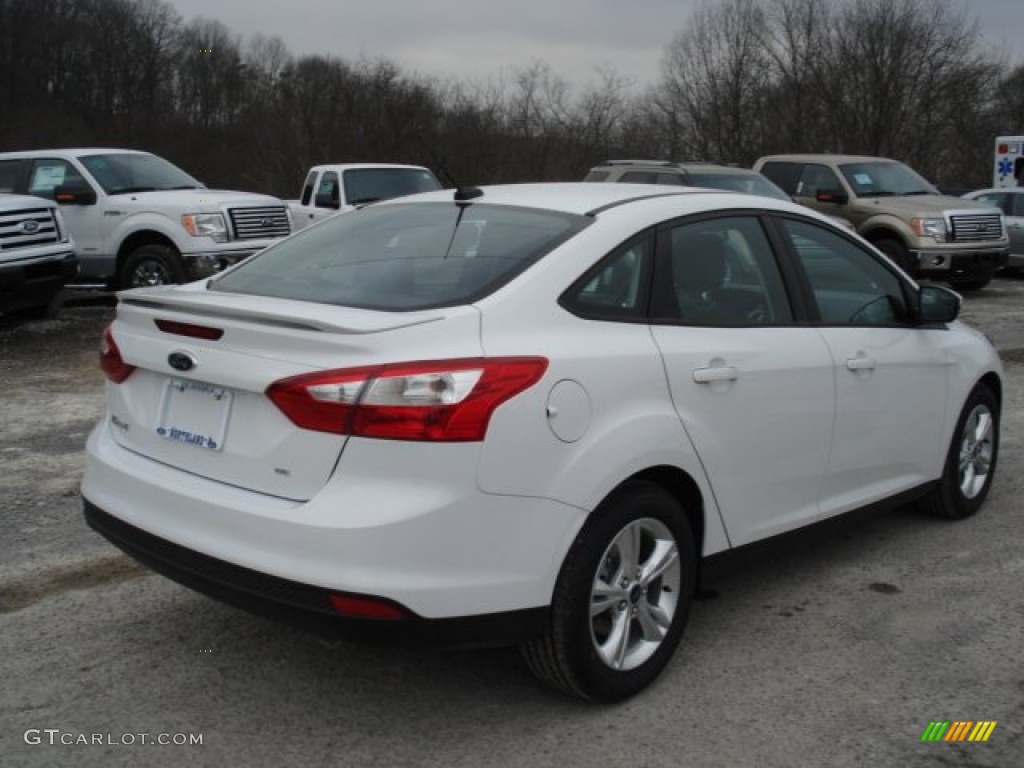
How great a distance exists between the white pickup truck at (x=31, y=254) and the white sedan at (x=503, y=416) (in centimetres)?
670

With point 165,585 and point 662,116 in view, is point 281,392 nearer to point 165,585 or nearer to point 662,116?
point 165,585

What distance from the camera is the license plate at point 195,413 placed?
127 inches

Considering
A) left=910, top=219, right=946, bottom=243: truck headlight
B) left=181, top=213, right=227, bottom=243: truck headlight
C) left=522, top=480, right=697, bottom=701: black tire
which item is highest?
left=910, top=219, right=946, bottom=243: truck headlight

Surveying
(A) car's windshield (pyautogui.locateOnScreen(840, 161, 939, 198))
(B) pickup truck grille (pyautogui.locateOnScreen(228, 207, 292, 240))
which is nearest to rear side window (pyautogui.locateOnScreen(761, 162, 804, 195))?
Answer: (A) car's windshield (pyautogui.locateOnScreen(840, 161, 939, 198))

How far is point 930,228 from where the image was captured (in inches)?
A: 589

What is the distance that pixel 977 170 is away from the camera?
140ft

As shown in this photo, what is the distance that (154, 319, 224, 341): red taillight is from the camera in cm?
327

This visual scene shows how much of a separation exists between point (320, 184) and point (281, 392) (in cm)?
1307

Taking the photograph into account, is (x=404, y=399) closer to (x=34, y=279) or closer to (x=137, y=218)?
(x=34, y=279)

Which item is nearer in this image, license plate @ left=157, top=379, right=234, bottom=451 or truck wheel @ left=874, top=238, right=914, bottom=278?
license plate @ left=157, top=379, right=234, bottom=451

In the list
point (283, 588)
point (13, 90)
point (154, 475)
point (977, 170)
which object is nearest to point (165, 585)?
point (154, 475)

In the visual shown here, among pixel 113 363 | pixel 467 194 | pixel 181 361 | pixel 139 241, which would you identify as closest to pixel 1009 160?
pixel 139 241

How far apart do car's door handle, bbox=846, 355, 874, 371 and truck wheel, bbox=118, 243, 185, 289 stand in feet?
30.1

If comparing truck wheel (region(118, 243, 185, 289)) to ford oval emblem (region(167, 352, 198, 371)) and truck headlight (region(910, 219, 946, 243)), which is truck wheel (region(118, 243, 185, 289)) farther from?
truck headlight (region(910, 219, 946, 243))
